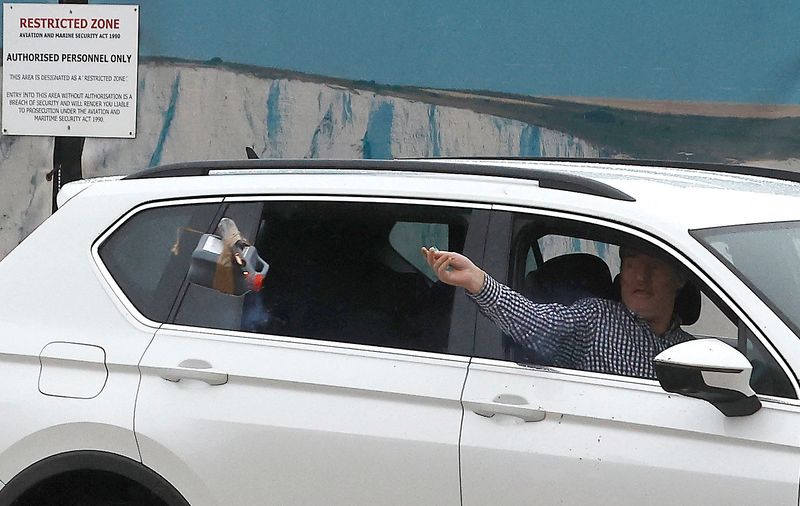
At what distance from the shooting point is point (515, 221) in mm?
3291

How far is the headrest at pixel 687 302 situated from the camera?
3338 mm

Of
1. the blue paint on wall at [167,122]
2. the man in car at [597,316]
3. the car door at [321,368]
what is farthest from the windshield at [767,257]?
the blue paint on wall at [167,122]

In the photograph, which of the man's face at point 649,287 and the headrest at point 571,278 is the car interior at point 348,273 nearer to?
the headrest at point 571,278

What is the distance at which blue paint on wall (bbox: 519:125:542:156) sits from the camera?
25.5ft

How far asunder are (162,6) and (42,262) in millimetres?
4728

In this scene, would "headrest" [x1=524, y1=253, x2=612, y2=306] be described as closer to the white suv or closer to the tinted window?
the white suv

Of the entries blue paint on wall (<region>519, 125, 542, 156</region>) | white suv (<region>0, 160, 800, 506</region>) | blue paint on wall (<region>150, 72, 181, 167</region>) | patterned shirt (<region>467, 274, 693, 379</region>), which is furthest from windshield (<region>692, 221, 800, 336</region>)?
blue paint on wall (<region>150, 72, 181, 167</region>)

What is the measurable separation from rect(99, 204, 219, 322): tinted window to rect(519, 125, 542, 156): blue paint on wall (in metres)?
4.44

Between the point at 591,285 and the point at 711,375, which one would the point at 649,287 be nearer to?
the point at 591,285

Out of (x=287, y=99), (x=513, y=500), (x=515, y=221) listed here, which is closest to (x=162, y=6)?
(x=287, y=99)

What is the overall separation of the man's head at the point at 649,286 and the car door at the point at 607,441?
0.20 metres

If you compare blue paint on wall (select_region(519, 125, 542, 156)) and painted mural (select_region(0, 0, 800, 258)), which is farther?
blue paint on wall (select_region(519, 125, 542, 156))

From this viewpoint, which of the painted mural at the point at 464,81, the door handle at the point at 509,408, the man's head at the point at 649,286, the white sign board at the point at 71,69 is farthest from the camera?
the white sign board at the point at 71,69

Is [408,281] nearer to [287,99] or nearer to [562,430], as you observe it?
[562,430]
